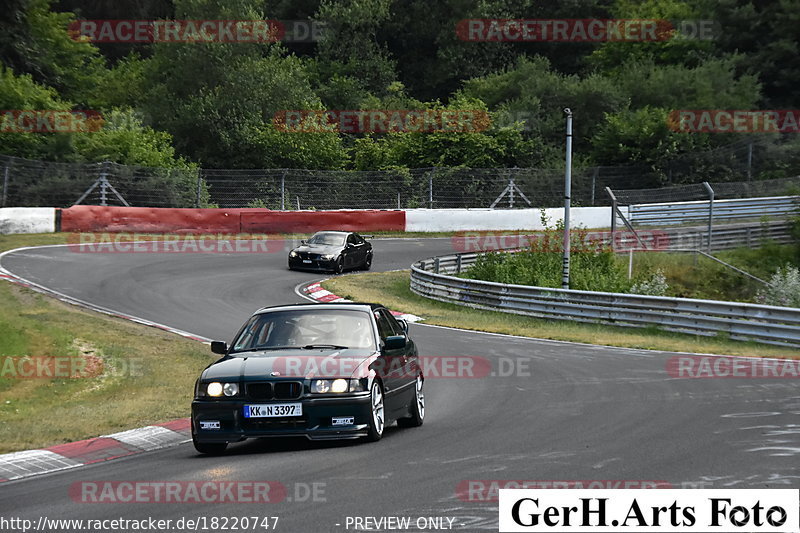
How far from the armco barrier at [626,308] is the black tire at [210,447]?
46.1 feet

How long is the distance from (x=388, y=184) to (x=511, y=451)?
35.4 metres

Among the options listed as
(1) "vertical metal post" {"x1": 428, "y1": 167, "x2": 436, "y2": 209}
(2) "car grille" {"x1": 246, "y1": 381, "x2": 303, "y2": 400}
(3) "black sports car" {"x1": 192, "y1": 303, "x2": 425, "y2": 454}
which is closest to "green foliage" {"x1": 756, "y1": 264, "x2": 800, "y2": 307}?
(1) "vertical metal post" {"x1": 428, "y1": 167, "x2": 436, "y2": 209}

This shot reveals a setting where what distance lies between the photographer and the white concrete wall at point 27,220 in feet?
119

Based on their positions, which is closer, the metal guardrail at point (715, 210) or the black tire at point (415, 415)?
the black tire at point (415, 415)

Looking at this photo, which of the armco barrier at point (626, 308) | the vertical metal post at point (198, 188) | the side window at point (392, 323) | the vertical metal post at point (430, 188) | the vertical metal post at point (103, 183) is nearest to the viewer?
the side window at point (392, 323)

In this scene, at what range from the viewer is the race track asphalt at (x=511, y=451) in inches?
305

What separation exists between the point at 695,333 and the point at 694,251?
11.4 meters

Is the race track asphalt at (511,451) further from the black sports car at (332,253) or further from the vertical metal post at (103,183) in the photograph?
the vertical metal post at (103,183)

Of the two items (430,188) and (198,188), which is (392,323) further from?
Result: (430,188)

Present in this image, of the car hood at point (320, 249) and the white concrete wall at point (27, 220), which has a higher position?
the white concrete wall at point (27, 220)

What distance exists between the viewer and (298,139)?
55906mm

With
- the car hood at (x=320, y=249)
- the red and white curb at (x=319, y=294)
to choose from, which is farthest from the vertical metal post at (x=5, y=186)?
the red and white curb at (x=319, y=294)
